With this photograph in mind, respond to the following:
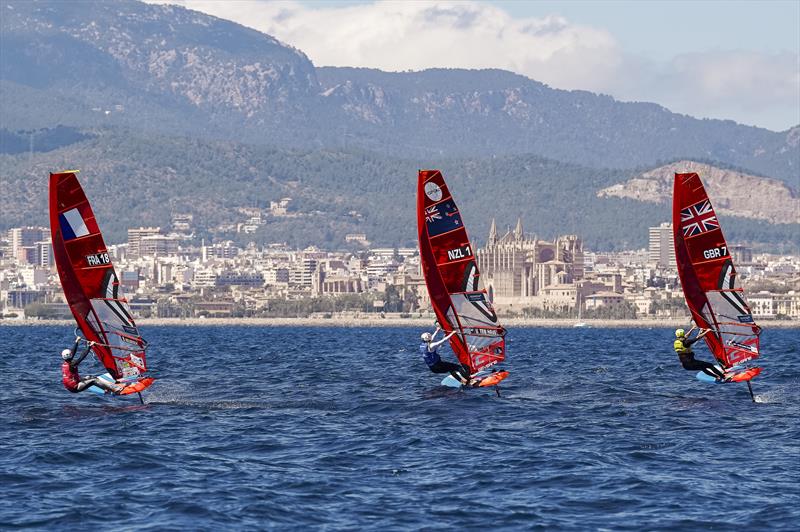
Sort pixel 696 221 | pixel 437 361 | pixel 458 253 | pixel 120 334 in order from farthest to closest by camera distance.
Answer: pixel 696 221 < pixel 458 253 < pixel 437 361 < pixel 120 334

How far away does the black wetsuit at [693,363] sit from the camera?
170 ft

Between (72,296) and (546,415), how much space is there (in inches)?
549

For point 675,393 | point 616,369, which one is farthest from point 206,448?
point 616,369

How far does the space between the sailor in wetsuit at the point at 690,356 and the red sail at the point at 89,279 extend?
15732 mm

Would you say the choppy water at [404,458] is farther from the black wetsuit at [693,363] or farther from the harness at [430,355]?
the harness at [430,355]

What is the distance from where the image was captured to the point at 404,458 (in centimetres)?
4103

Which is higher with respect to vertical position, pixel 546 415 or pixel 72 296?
pixel 72 296

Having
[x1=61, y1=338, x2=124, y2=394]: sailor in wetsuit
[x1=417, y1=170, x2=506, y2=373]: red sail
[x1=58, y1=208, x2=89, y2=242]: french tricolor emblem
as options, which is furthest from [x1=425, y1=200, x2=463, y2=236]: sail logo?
[x1=61, y1=338, x2=124, y2=394]: sailor in wetsuit

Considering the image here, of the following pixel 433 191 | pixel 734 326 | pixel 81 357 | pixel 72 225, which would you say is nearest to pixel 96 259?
pixel 72 225

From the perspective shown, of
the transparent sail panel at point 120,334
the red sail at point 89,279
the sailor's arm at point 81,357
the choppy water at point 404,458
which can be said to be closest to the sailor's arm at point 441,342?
the choppy water at point 404,458

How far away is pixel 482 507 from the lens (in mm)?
35156

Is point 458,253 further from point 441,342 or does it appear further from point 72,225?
point 72,225

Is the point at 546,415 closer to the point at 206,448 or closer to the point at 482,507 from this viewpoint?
the point at 206,448

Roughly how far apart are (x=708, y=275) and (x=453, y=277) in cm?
791
